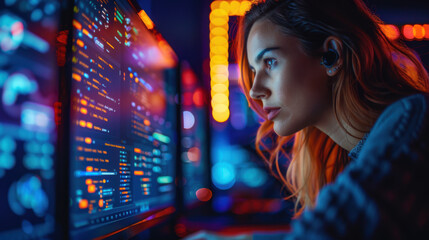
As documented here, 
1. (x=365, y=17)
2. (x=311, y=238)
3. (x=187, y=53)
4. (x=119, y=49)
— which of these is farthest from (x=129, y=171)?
(x=187, y=53)

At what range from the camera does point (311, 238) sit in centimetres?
26

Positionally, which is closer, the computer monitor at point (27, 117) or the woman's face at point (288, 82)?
the computer monitor at point (27, 117)

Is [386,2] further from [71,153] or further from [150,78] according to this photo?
[71,153]

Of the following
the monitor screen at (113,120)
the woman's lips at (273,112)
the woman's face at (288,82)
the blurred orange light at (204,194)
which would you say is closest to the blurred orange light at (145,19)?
the monitor screen at (113,120)

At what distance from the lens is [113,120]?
60 centimetres

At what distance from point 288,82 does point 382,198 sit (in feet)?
1.75

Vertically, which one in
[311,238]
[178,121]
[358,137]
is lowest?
[311,238]

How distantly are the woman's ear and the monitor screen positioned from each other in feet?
1.55

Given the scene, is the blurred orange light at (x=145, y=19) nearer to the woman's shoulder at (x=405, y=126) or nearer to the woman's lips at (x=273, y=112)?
the woman's lips at (x=273, y=112)

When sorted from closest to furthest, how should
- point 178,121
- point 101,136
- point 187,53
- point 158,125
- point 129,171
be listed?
point 101,136
point 129,171
point 158,125
point 178,121
point 187,53

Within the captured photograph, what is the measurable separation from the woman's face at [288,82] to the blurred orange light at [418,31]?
1.74 m

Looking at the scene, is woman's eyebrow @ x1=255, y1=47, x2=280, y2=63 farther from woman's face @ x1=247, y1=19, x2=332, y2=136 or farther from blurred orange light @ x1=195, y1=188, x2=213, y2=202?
blurred orange light @ x1=195, y1=188, x2=213, y2=202

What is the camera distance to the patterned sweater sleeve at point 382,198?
27cm

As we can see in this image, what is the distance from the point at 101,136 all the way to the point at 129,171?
15 centimetres
